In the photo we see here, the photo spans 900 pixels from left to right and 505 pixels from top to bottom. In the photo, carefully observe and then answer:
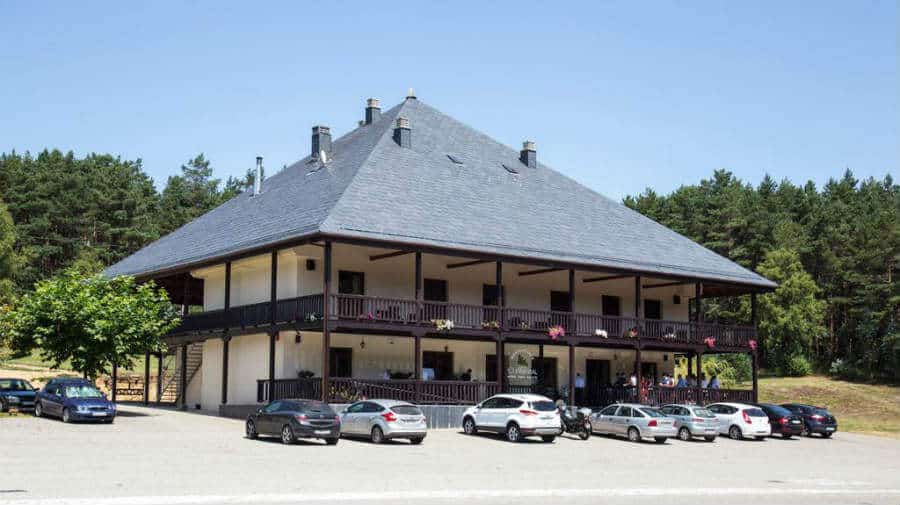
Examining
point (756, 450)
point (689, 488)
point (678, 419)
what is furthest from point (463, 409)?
point (689, 488)

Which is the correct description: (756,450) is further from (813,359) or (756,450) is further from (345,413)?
(813,359)

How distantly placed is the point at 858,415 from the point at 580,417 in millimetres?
35889

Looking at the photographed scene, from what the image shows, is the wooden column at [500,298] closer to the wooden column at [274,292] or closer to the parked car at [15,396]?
the wooden column at [274,292]

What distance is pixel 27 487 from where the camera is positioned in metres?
17.1

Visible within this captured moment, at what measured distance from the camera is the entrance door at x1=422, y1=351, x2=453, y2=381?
42.9 m

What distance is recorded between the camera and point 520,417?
3194 cm

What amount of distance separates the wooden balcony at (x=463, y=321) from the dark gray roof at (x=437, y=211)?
2.30m

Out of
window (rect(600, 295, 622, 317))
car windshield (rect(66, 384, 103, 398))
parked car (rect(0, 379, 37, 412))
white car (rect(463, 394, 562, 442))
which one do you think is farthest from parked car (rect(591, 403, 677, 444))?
parked car (rect(0, 379, 37, 412))

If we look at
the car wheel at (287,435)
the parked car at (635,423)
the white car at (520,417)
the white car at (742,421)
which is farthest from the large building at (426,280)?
the car wheel at (287,435)

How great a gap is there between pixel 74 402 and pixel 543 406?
48.2 feet

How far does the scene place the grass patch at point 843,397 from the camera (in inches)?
2458

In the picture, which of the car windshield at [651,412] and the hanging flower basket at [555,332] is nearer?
the car windshield at [651,412]

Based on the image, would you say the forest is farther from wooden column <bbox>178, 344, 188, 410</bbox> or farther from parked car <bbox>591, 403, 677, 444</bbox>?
parked car <bbox>591, 403, 677, 444</bbox>

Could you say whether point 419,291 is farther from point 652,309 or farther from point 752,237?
point 752,237
